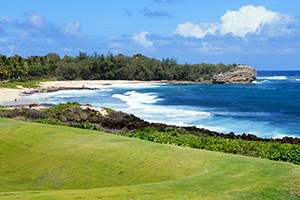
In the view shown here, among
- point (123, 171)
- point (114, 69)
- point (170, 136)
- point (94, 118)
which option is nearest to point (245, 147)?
point (170, 136)

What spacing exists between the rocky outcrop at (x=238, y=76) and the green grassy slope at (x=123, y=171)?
13664 centimetres

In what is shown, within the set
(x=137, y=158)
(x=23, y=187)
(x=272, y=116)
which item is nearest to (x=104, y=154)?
(x=137, y=158)

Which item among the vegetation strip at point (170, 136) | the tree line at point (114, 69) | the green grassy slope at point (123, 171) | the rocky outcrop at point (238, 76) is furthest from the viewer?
the rocky outcrop at point (238, 76)

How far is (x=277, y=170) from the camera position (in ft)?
35.7

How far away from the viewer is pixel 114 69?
150 metres

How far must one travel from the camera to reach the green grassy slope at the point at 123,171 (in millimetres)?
8695

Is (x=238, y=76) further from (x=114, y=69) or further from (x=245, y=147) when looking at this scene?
(x=245, y=147)

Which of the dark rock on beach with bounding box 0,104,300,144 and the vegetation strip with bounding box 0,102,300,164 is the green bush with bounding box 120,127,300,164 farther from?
the dark rock on beach with bounding box 0,104,300,144

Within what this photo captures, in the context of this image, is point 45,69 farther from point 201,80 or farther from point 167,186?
point 167,186

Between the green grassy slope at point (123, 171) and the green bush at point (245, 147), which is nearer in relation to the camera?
the green grassy slope at point (123, 171)

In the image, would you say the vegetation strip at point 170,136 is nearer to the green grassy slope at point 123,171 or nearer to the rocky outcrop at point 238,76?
the green grassy slope at point 123,171

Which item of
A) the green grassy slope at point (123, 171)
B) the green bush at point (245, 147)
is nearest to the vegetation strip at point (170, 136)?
the green bush at point (245, 147)

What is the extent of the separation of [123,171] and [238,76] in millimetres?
142824

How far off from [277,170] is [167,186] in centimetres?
411
